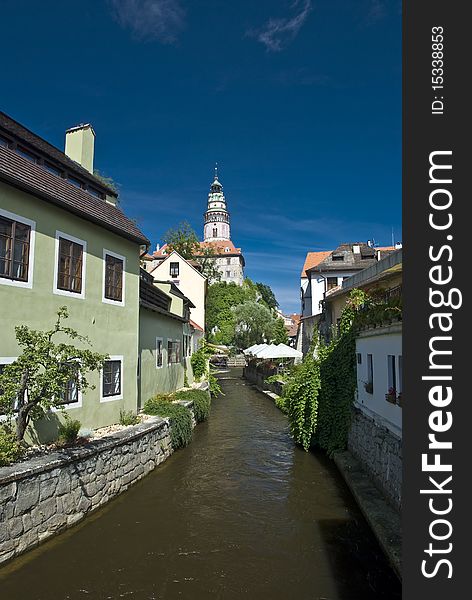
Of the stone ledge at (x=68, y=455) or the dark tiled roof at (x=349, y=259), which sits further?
the dark tiled roof at (x=349, y=259)

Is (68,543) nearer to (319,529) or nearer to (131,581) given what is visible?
(131,581)

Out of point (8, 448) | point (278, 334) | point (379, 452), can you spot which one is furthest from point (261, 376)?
Answer: point (8, 448)

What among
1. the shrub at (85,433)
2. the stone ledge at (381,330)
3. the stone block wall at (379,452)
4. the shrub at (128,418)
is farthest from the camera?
the shrub at (128,418)

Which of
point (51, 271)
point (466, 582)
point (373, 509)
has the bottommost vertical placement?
point (373, 509)

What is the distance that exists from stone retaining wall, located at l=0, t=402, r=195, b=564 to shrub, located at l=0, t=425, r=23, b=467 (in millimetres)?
Answer: 249

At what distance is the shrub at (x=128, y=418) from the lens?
42.6ft

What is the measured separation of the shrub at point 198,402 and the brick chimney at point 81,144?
10.4 metres

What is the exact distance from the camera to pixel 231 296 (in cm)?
7806

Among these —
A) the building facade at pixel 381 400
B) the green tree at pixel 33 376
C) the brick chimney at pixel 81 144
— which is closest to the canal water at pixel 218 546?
the building facade at pixel 381 400

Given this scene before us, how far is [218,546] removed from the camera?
326 inches

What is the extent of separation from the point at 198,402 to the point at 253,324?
3715 cm

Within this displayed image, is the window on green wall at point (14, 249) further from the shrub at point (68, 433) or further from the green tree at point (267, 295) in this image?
the green tree at point (267, 295)

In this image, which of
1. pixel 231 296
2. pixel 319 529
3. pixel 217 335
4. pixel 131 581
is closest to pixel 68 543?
pixel 131 581

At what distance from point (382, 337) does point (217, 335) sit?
206 feet
